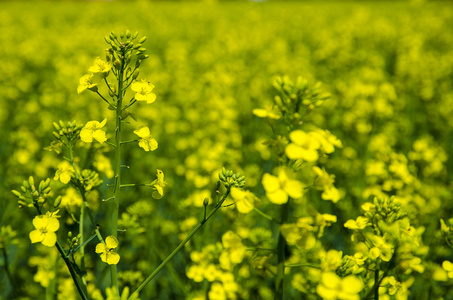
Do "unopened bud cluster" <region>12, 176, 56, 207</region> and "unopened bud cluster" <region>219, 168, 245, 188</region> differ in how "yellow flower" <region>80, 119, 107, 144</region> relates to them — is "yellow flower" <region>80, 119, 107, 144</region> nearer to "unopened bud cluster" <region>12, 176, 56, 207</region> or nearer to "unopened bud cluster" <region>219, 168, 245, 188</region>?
"unopened bud cluster" <region>12, 176, 56, 207</region>

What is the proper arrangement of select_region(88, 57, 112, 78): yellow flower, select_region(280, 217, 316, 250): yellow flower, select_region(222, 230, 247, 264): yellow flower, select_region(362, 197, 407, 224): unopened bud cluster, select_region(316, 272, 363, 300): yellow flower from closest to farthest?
select_region(316, 272, 363, 300): yellow flower → select_region(280, 217, 316, 250): yellow flower → select_region(222, 230, 247, 264): yellow flower → select_region(88, 57, 112, 78): yellow flower → select_region(362, 197, 407, 224): unopened bud cluster

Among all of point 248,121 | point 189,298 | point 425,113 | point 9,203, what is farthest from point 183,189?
point 425,113

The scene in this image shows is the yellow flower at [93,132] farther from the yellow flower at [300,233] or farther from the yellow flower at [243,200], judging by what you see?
the yellow flower at [300,233]

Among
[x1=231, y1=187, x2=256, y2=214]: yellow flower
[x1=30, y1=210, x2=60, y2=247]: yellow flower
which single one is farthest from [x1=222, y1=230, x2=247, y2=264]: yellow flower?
[x1=30, y1=210, x2=60, y2=247]: yellow flower

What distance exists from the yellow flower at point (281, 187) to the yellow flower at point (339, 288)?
10.7 inches

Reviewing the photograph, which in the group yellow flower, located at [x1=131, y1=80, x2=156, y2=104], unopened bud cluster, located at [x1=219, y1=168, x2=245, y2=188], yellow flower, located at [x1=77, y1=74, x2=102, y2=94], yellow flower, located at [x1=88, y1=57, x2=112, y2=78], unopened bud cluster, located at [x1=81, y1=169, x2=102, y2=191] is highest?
yellow flower, located at [x1=88, y1=57, x2=112, y2=78]

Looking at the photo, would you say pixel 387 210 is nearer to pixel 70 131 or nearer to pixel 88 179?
pixel 88 179

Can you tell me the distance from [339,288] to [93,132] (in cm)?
107

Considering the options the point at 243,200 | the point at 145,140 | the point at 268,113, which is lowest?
the point at 243,200

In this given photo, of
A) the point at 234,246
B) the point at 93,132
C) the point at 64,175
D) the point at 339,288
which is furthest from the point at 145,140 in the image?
the point at 339,288

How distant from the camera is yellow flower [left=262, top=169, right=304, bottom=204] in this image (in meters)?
1.06

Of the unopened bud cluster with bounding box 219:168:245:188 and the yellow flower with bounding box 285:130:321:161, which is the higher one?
the yellow flower with bounding box 285:130:321:161

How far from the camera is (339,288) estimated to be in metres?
1.02

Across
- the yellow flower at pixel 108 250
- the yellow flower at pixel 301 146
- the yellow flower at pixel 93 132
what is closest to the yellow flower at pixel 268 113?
the yellow flower at pixel 301 146
